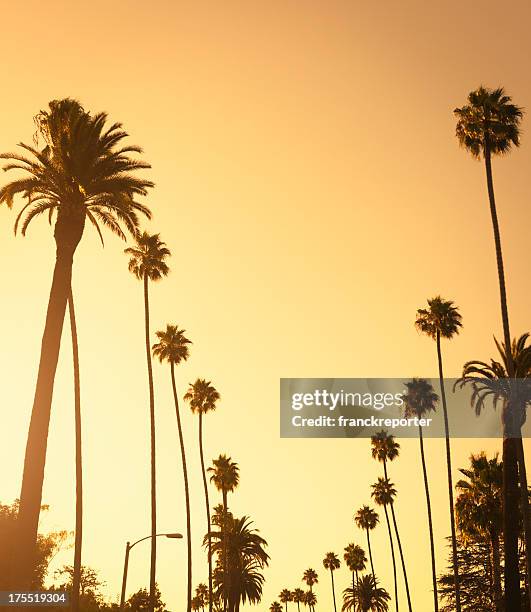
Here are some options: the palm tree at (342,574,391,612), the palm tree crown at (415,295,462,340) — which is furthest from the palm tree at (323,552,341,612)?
the palm tree crown at (415,295,462,340)

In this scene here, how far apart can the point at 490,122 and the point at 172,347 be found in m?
36.3

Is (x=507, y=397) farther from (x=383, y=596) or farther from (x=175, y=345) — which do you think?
(x=383, y=596)

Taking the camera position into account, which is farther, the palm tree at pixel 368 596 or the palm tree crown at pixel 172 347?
the palm tree at pixel 368 596

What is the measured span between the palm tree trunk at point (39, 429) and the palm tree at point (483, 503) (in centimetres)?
3715

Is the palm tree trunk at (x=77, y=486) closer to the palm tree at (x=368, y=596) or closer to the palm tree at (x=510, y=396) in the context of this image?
the palm tree at (x=510, y=396)

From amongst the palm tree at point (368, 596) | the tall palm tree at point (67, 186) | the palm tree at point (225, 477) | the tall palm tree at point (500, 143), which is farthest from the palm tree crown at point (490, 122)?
the palm tree at point (368, 596)

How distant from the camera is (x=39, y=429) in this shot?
27.5 m

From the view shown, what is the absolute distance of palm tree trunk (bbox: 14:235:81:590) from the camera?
86.0ft

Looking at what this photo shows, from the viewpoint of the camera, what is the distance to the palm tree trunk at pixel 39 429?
26.2 m

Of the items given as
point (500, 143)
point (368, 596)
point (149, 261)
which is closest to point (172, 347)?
point (149, 261)

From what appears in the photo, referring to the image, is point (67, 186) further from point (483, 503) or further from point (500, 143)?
point (483, 503)

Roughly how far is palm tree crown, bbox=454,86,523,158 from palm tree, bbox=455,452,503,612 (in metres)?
23.1

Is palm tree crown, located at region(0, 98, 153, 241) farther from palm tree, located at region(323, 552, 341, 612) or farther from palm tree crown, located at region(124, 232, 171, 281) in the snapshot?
palm tree, located at region(323, 552, 341, 612)

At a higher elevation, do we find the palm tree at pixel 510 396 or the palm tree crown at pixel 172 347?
the palm tree crown at pixel 172 347
